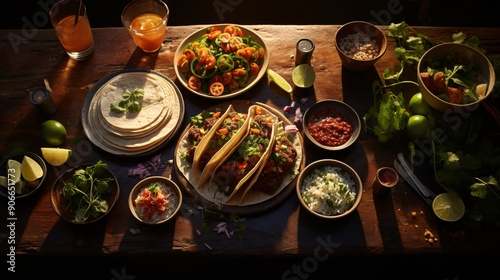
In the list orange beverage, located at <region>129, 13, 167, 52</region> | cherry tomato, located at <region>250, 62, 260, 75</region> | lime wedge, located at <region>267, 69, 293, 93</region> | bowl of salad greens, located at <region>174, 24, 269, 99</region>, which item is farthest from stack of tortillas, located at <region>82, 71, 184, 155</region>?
lime wedge, located at <region>267, 69, 293, 93</region>

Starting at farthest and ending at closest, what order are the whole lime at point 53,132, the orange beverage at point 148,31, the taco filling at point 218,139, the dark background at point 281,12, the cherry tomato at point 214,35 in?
1. the dark background at point 281,12
2. the cherry tomato at point 214,35
3. the orange beverage at point 148,31
4. the whole lime at point 53,132
5. the taco filling at point 218,139

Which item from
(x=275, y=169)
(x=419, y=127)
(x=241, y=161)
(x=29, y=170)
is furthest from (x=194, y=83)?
(x=419, y=127)

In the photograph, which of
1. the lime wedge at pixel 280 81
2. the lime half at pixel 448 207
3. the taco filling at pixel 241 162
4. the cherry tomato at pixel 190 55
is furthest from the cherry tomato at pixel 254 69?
the lime half at pixel 448 207

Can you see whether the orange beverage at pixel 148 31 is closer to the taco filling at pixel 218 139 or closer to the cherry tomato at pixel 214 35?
the cherry tomato at pixel 214 35

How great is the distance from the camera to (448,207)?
3.61m

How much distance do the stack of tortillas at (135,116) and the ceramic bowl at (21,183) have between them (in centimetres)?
49

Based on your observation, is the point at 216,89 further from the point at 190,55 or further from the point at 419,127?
the point at 419,127

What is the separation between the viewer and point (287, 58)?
4.53 m

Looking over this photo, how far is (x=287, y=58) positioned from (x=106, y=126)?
1915 mm

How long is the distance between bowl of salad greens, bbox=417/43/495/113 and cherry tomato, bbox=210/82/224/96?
1827mm

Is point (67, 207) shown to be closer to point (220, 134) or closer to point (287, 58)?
point (220, 134)

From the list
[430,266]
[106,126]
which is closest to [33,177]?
[106,126]

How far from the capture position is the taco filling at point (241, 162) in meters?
3.72

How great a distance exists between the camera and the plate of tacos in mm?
3709
